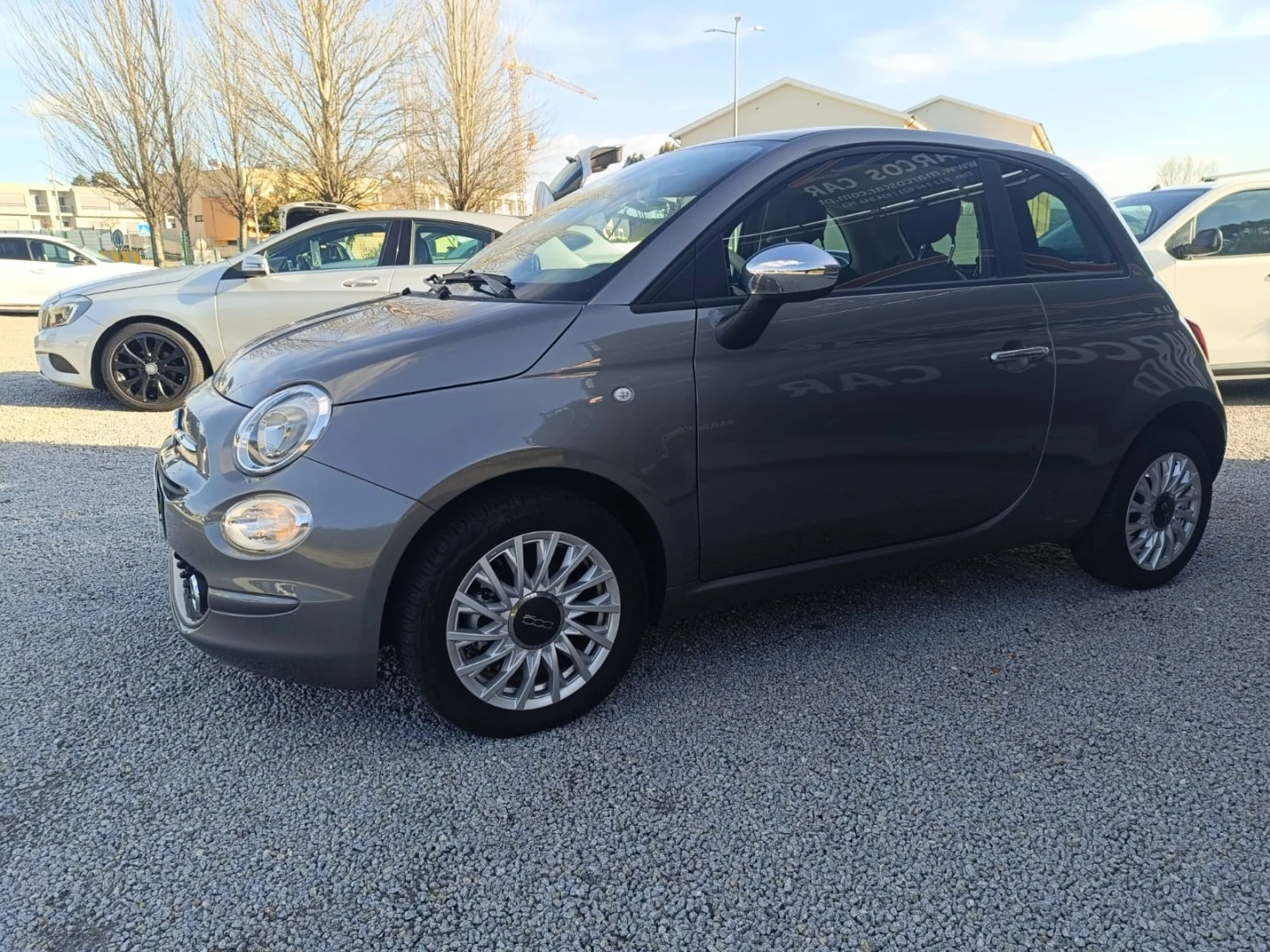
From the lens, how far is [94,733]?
8.36 feet

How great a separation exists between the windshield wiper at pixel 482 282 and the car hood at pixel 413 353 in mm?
92

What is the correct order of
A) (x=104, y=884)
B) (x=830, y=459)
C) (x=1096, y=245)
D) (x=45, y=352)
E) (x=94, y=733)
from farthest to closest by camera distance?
(x=45, y=352)
(x=1096, y=245)
(x=830, y=459)
(x=94, y=733)
(x=104, y=884)

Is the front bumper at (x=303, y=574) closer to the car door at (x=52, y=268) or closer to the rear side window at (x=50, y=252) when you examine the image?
the car door at (x=52, y=268)

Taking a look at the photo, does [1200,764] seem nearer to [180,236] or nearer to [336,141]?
[336,141]

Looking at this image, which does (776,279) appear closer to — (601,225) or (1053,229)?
(601,225)

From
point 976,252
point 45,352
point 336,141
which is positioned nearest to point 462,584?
point 976,252

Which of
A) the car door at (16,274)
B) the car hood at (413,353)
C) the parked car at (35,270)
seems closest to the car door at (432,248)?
the car hood at (413,353)

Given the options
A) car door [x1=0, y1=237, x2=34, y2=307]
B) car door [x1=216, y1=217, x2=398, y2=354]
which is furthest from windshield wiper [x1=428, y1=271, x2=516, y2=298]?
car door [x1=0, y1=237, x2=34, y2=307]

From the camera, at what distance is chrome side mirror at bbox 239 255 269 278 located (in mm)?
6846

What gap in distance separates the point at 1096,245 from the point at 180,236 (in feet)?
89.0

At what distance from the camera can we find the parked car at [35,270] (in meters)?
15.0

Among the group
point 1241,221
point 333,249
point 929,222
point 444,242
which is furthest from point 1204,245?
point 333,249

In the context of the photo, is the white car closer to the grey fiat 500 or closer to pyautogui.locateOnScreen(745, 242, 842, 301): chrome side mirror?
the grey fiat 500

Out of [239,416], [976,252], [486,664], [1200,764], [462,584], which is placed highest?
[976,252]
